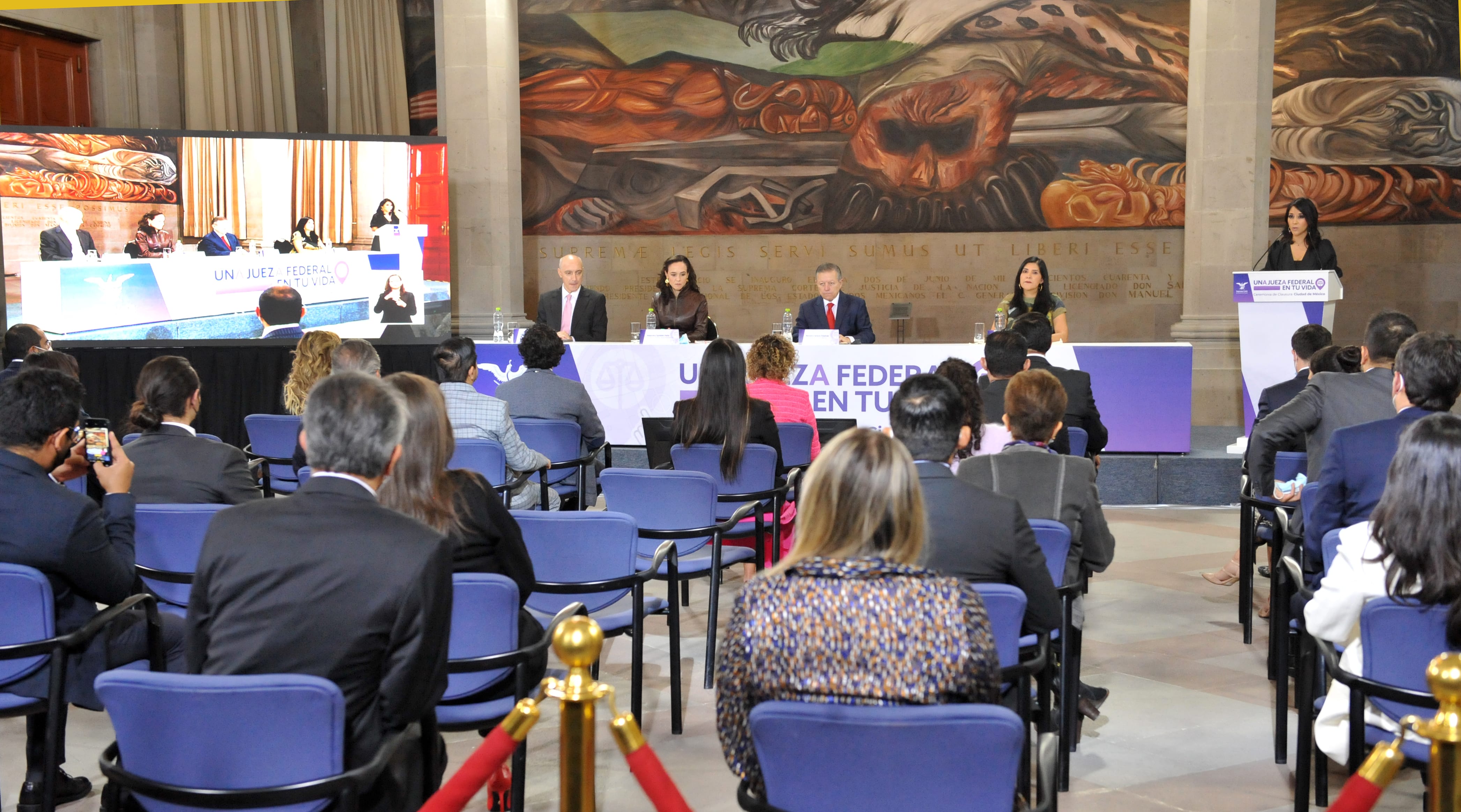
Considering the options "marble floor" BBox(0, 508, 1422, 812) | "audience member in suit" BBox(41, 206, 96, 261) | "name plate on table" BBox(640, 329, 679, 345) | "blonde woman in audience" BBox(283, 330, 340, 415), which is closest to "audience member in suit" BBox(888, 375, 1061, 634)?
"marble floor" BBox(0, 508, 1422, 812)

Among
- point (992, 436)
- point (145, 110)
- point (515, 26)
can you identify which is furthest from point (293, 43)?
point (992, 436)

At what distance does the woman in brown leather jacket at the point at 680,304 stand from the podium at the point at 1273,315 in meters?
3.67

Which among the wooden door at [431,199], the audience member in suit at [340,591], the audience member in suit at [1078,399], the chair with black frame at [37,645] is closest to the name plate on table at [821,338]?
the audience member in suit at [1078,399]

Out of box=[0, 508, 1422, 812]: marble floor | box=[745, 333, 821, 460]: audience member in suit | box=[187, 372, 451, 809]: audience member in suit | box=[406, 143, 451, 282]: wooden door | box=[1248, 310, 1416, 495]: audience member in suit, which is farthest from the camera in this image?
box=[406, 143, 451, 282]: wooden door

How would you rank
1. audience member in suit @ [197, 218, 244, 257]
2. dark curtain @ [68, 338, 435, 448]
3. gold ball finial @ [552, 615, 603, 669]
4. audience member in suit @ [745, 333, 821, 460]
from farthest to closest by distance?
audience member in suit @ [197, 218, 244, 257] → dark curtain @ [68, 338, 435, 448] → audience member in suit @ [745, 333, 821, 460] → gold ball finial @ [552, 615, 603, 669]

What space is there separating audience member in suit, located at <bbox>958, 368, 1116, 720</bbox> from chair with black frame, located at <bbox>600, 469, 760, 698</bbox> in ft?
3.47

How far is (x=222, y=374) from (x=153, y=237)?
1.15 metres

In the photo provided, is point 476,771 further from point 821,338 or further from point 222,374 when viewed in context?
point 222,374

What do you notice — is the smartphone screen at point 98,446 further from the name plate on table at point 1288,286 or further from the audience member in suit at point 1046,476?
the name plate on table at point 1288,286

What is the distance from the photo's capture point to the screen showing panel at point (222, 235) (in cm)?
921

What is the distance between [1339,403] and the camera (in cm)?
465

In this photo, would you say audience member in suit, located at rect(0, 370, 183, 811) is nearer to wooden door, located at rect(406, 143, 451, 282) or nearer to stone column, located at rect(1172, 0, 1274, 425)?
wooden door, located at rect(406, 143, 451, 282)

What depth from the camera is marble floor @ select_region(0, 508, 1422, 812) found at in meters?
3.54

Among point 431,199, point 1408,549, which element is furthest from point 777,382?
point 431,199
